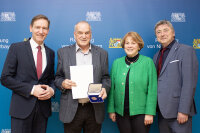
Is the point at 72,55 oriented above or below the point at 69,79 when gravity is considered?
above

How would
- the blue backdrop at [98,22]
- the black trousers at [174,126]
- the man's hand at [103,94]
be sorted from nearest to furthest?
1. the man's hand at [103,94]
2. the black trousers at [174,126]
3. the blue backdrop at [98,22]

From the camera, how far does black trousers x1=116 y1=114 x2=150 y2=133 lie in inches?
66.2

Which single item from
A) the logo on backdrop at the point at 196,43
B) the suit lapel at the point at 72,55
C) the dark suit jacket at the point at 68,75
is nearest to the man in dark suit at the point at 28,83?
the dark suit jacket at the point at 68,75

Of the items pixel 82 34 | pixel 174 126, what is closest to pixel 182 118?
pixel 174 126

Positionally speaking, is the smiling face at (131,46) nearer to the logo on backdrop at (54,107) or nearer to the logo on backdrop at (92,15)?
the logo on backdrop at (92,15)

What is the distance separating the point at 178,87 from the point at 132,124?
593 mm

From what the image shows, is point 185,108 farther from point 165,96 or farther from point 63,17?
point 63,17

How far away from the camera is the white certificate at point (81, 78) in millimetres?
1602

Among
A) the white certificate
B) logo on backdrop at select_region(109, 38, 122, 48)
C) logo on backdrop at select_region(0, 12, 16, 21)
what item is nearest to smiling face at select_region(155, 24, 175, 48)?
logo on backdrop at select_region(109, 38, 122, 48)

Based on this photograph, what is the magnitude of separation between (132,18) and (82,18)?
0.72 m

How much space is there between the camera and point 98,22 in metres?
2.46

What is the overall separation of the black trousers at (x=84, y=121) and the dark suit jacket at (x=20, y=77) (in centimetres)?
38

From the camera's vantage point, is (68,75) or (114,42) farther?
(114,42)

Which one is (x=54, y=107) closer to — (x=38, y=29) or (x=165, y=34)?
(x=38, y=29)
